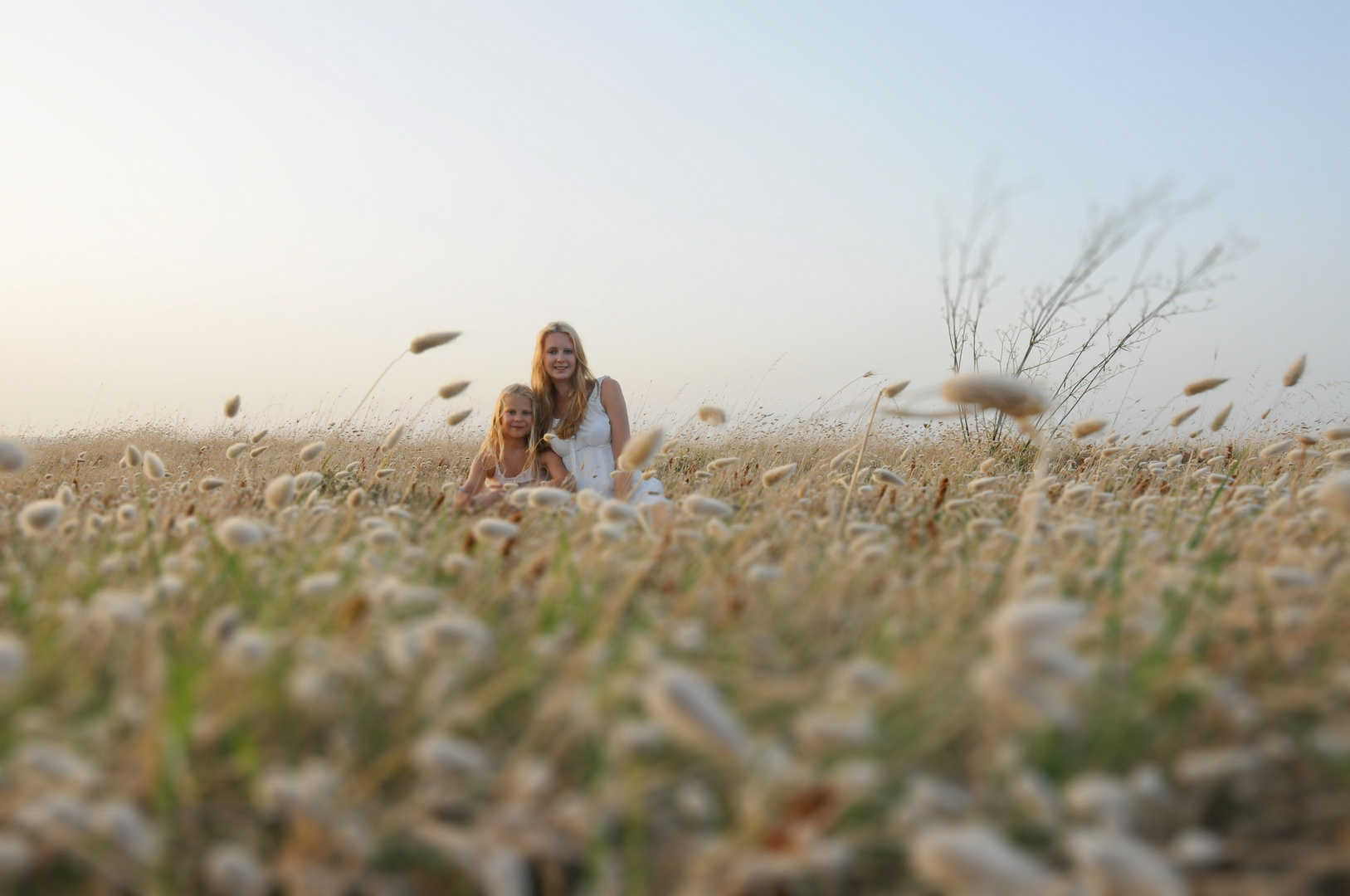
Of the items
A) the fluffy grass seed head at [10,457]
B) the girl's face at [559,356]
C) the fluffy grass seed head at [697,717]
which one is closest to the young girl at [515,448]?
the girl's face at [559,356]

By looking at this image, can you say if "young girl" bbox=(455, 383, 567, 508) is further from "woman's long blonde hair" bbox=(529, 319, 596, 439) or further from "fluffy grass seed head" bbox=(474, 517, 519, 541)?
"fluffy grass seed head" bbox=(474, 517, 519, 541)

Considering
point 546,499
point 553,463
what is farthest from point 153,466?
point 553,463

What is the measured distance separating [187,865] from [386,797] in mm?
267

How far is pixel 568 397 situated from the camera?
22.0 feet

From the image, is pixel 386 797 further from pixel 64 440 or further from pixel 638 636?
pixel 64 440

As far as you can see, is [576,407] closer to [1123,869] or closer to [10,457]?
[10,457]

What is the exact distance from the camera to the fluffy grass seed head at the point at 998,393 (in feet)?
7.52

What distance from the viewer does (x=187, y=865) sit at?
1260 mm

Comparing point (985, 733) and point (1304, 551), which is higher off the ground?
point (1304, 551)

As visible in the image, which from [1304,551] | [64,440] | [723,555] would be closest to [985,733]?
[723,555]

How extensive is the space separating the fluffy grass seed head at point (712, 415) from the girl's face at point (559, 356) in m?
2.90

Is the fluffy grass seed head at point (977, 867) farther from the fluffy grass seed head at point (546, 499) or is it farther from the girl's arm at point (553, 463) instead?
the girl's arm at point (553, 463)

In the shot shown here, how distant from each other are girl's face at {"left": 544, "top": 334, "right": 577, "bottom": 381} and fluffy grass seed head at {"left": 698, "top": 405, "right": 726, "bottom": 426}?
290 cm

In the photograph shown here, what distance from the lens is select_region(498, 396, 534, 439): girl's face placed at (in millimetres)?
6508
